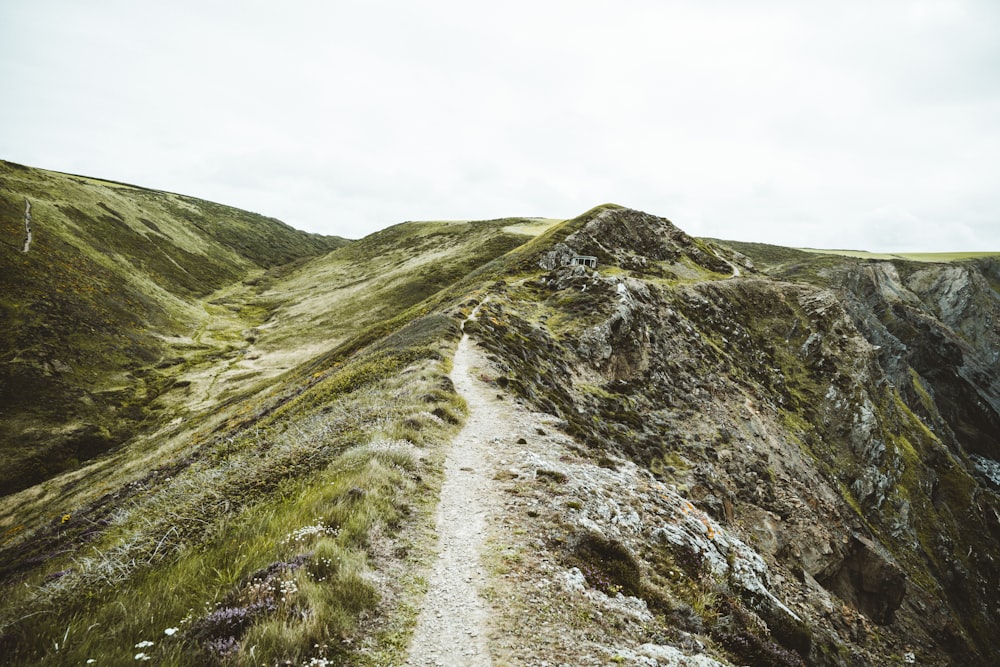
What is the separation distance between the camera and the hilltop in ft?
27.2

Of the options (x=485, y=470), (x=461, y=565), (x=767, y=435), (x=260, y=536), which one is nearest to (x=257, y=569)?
(x=260, y=536)

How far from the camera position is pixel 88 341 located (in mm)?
67062

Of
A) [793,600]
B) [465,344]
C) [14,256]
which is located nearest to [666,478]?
[793,600]

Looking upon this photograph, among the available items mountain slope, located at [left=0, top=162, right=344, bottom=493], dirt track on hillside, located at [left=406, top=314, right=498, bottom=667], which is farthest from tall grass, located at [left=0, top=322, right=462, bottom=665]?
mountain slope, located at [left=0, top=162, right=344, bottom=493]

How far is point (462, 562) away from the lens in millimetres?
10555

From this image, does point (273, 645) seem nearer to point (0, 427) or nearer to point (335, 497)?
point (335, 497)

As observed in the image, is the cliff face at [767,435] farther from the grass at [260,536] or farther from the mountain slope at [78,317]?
the mountain slope at [78,317]

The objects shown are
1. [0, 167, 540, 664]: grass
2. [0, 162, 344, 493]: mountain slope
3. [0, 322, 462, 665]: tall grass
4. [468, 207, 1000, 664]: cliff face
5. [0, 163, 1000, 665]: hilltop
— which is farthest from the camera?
[0, 162, 344, 493]: mountain slope

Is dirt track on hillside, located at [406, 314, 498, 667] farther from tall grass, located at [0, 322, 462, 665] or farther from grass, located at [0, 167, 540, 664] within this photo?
tall grass, located at [0, 322, 462, 665]

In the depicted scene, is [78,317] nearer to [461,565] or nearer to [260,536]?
[260,536]

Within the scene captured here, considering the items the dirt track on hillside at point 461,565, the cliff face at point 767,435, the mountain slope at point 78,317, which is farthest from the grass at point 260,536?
the mountain slope at point 78,317

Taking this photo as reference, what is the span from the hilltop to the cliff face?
330 millimetres

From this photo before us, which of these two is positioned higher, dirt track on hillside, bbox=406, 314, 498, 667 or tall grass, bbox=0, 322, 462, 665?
tall grass, bbox=0, 322, 462, 665

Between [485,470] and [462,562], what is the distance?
17.8ft
